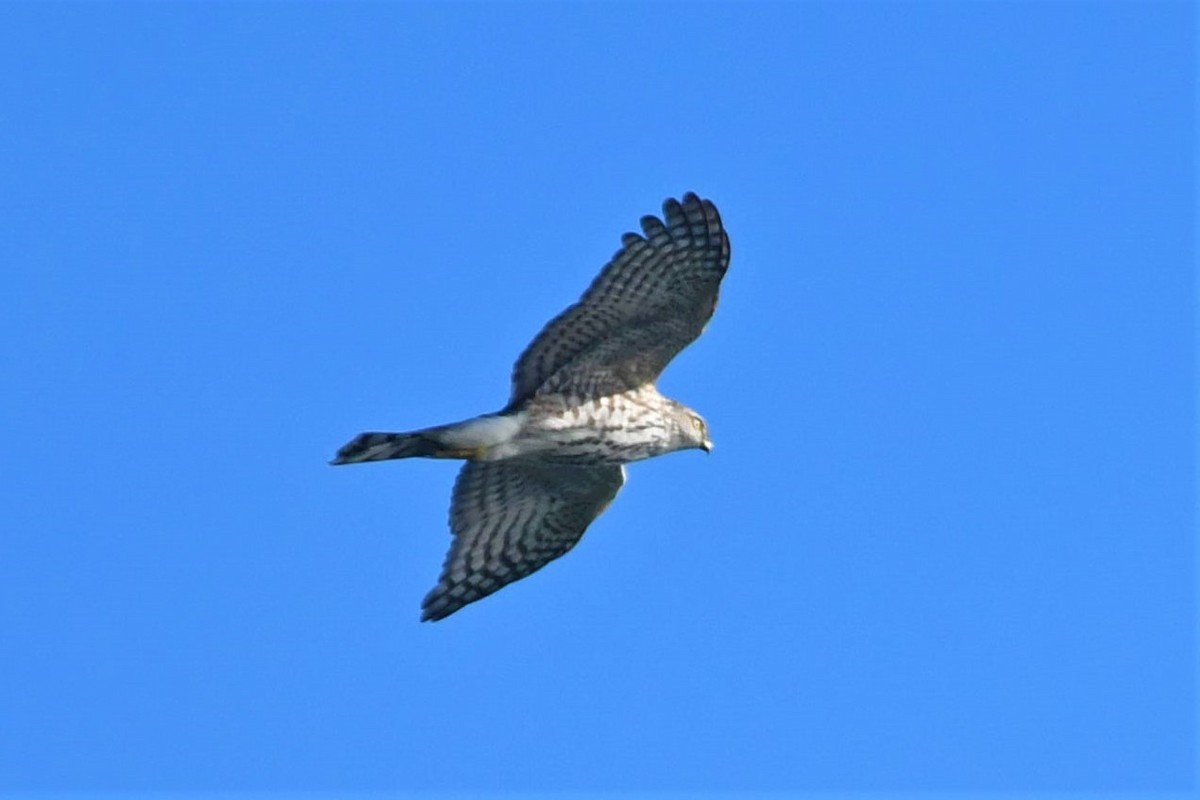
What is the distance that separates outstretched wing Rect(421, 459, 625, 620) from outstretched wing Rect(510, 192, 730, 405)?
3.89ft

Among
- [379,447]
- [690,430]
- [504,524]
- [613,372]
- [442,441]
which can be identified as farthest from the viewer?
[504,524]

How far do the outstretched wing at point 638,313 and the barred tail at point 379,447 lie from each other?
2.66 feet

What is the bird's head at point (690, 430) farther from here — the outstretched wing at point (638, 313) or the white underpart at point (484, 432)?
the white underpart at point (484, 432)

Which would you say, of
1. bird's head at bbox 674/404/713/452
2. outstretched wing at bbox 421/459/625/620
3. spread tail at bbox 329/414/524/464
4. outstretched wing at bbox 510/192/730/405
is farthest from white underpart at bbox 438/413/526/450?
outstretched wing at bbox 421/459/625/620

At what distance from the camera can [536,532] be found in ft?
53.8

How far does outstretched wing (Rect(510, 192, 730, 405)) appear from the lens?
1484 cm

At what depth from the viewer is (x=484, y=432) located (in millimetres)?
14977

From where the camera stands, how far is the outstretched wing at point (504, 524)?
1628cm

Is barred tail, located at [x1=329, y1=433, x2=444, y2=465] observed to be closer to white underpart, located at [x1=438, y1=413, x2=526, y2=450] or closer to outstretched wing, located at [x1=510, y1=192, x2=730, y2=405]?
white underpart, located at [x1=438, y1=413, x2=526, y2=450]

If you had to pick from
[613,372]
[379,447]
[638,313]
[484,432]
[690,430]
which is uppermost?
[638,313]

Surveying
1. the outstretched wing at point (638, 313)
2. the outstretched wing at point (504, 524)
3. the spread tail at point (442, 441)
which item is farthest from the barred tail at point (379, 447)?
the outstretched wing at point (504, 524)

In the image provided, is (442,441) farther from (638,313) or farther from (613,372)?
(638,313)

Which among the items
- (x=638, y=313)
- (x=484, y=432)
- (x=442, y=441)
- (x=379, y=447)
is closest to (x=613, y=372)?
(x=638, y=313)

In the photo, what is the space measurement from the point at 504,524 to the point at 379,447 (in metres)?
2.07
